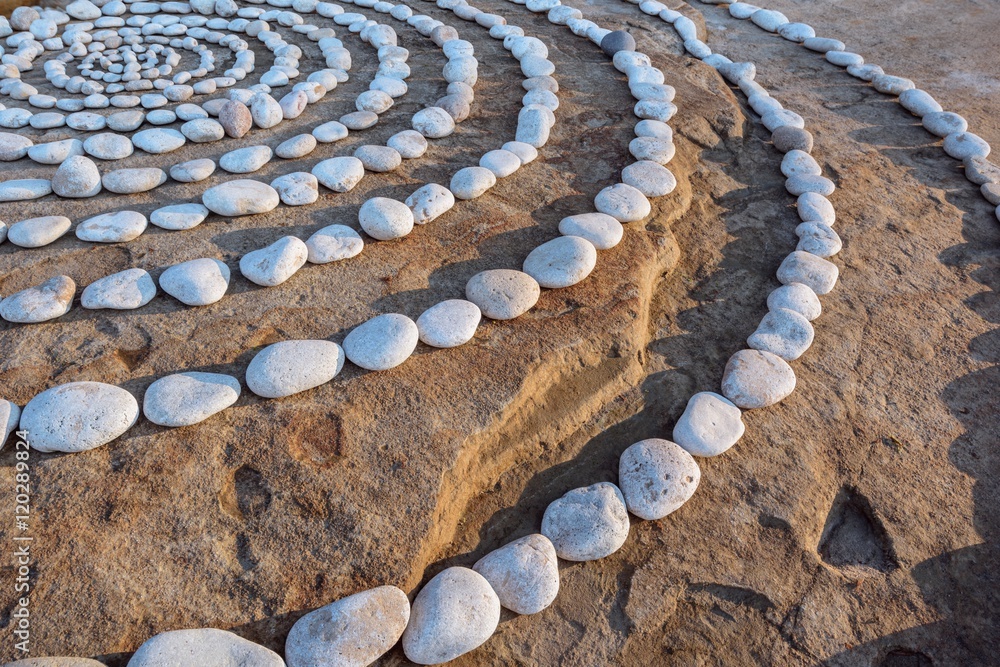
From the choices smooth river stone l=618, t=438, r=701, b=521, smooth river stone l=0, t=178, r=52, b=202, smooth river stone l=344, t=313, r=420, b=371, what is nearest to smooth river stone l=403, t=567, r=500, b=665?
smooth river stone l=618, t=438, r=701, b=521

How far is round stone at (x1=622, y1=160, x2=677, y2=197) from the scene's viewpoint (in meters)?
2.92

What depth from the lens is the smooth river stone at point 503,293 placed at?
7.51 feet

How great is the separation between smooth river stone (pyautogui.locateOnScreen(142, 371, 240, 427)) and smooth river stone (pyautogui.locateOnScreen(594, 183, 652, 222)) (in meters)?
1.52

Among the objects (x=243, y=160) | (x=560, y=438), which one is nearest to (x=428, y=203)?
(x=243, y=160)

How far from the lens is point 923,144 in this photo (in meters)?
3.59

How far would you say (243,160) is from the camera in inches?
116

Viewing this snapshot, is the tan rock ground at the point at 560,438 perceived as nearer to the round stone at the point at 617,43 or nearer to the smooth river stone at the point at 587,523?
the smooth river stone at the point at 587,523

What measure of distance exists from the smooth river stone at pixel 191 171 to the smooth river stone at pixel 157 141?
0.90ft

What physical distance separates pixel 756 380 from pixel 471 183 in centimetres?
132

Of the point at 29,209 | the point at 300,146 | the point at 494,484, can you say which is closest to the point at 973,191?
the point at 494,484

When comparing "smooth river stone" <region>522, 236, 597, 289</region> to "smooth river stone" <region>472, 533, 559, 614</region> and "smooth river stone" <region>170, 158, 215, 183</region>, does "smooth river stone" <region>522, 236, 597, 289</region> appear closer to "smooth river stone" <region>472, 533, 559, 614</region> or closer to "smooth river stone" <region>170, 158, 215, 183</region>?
"smooth river stone" <region>472, 533, 559, 614</region>

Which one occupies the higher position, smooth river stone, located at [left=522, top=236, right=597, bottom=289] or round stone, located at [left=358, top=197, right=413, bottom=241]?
smooth river stone, located at [left=522, top=236, right=597, bottom=289]

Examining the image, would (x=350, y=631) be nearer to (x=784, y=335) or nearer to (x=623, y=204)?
(x=784, y=335)

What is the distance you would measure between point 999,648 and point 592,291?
1.45m
